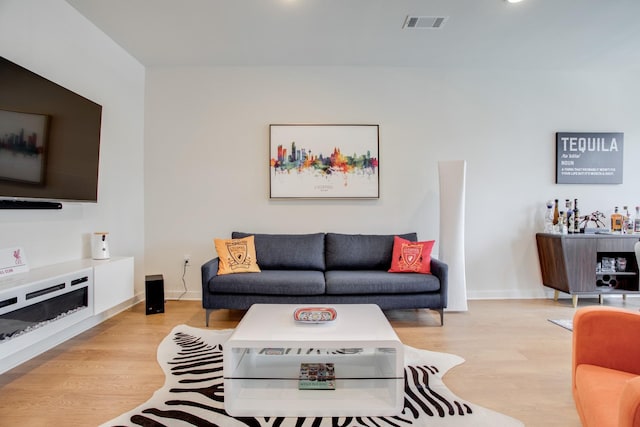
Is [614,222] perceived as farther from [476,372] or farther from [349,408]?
[349,408]

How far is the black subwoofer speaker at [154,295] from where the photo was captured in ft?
11.2

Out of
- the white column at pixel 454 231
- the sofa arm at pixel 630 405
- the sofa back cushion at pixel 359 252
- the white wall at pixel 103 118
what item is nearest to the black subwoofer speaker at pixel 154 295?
the white wall at pixel 103 118

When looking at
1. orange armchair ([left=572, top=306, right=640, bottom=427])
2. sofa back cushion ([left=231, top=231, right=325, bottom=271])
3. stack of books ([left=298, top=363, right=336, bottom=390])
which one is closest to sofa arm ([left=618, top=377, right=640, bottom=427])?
orange armchair ([left=572, top=306, right=640, bottom=427])

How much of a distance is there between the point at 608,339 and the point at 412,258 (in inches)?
76.8

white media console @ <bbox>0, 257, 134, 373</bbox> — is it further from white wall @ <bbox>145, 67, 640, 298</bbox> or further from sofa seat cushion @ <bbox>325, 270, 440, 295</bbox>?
sofa seat cushion @ <bbox>325, 270, 440, 295</bbox>

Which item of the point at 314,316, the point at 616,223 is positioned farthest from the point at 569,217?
the point at 314,316

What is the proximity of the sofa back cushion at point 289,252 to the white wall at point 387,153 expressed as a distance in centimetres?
35

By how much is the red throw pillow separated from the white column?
0.29m

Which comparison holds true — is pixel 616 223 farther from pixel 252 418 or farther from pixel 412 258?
pixel 252 418

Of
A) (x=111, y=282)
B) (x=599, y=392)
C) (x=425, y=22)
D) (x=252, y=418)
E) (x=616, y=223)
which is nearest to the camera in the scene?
(x=599, y=392)

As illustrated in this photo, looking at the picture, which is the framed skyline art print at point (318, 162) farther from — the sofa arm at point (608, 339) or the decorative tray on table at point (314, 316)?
the sofa arm at point (608, 339)

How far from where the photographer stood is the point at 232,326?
310 cm

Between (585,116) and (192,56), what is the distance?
15.2 ft

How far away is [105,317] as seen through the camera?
3.25 metres
